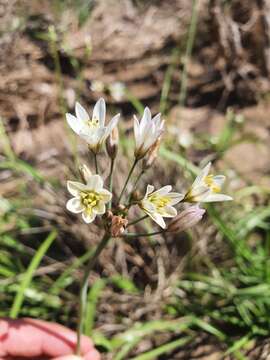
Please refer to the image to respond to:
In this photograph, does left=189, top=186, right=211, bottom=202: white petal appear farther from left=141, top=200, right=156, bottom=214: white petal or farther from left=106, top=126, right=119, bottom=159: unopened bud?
left=106, top=126, right=119, bottom=159: unopened bud

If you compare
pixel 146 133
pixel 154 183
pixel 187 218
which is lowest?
pixel 187 218

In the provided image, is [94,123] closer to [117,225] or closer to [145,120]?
[145,120]

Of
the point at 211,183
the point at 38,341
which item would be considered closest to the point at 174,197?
the point at 211,183

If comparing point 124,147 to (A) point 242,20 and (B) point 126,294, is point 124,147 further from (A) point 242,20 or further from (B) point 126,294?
(A) point 242,20

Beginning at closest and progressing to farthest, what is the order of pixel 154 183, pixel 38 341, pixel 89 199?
pixel 89 199, pixel 38 341, pixel 154 183

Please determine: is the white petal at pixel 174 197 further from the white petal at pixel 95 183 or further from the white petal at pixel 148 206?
the white petal at pixel 95 183

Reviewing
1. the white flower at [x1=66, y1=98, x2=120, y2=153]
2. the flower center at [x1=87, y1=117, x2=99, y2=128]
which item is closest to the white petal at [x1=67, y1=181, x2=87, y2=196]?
the white flower at [x1=66, y1=98, x2=120, y2=153]

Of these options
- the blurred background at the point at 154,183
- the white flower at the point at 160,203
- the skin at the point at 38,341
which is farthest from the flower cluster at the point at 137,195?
the blurred background at the point at 154,183
